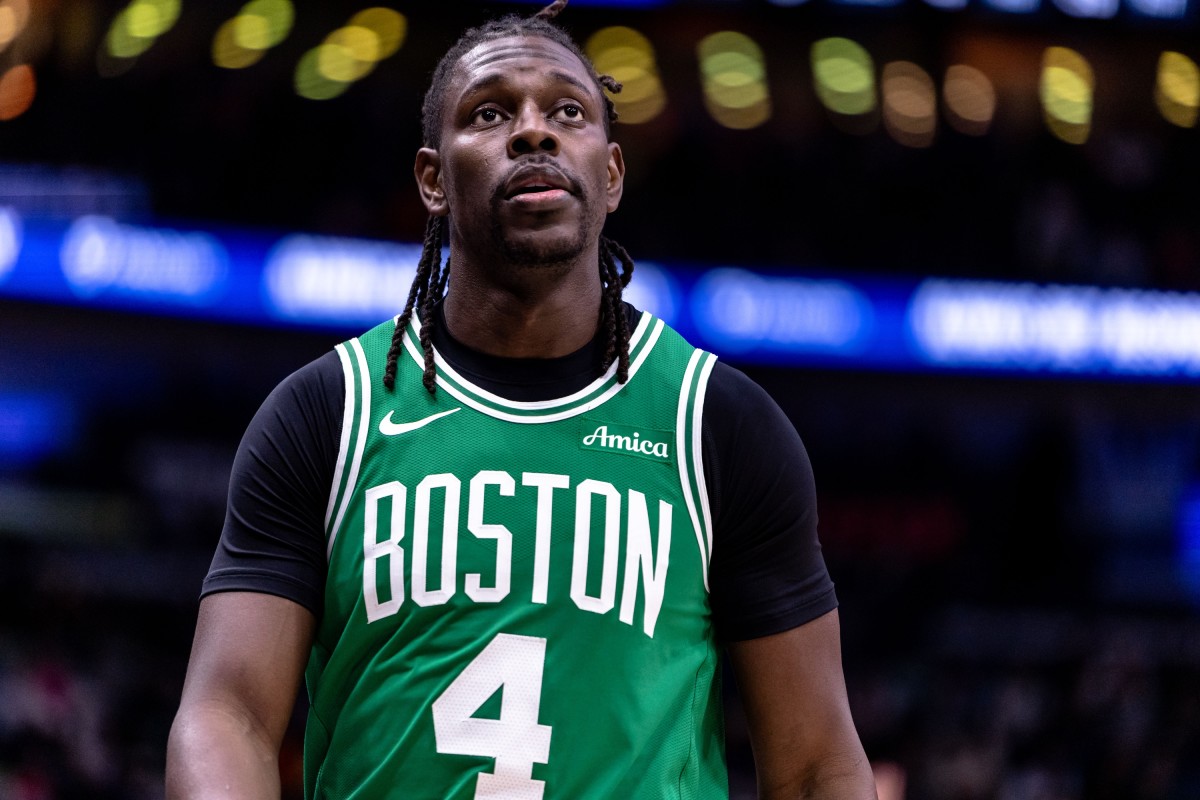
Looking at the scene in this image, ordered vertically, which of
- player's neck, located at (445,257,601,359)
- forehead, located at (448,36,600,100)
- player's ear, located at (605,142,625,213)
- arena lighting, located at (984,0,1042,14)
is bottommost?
arena lighting, located at (984,0,1042,14)

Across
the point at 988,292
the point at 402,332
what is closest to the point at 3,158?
the point at 988,292

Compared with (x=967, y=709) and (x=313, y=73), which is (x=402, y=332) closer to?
(x=967, y=709)

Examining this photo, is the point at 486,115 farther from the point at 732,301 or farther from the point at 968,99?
the point at 968,99

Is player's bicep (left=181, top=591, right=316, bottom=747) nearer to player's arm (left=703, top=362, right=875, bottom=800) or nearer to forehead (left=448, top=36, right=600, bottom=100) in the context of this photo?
player's arm (left=703, top=362, right=875, bottom=800)

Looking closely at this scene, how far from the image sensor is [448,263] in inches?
107

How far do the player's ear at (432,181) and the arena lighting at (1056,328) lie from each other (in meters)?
11.2

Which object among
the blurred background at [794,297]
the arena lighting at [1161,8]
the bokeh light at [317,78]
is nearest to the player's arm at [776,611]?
the blurred background at [794,297]

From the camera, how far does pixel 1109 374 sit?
13.8 meters

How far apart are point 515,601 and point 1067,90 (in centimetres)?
1521

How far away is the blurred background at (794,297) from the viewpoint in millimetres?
12234

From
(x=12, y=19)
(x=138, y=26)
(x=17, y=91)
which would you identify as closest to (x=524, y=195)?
(x=17, y=91)

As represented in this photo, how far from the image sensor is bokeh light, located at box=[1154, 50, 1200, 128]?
15773 millimetres

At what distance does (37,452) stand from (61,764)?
19.0 ft

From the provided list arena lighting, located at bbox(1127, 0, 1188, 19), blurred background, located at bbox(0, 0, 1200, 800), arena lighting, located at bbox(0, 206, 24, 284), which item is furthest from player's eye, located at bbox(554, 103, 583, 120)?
arena lighting, located at bbox(1127, 0, 1188, 19)
